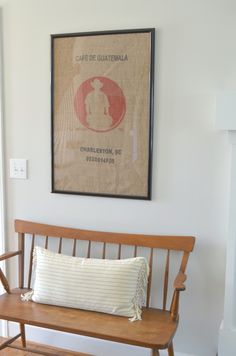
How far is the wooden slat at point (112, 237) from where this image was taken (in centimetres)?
215

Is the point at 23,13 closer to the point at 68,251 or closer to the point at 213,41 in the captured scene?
the point at 213,41

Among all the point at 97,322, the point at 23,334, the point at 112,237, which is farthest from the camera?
the point at 23,334

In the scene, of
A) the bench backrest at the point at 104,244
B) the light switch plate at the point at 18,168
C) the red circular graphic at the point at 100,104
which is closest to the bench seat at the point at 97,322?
the bench backrest at the point at 104,244

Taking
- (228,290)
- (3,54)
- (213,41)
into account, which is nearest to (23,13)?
(3,54)

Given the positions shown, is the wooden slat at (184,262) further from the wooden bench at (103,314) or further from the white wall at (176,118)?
the white wall at (176,118)

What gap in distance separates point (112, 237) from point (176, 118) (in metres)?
0.79

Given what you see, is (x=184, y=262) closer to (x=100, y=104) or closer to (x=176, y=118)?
(x=176, y=118)

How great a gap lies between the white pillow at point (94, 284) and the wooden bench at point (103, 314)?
0.05m

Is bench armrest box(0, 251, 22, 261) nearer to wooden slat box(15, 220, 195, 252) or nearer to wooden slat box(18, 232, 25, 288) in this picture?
wooden slat box(18, 232, 25, 288)

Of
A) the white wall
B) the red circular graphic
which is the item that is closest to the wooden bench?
the white wall

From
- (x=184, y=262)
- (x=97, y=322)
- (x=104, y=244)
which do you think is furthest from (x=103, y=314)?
(x=184, y=262)

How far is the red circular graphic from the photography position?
2.27 m

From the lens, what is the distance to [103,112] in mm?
2305

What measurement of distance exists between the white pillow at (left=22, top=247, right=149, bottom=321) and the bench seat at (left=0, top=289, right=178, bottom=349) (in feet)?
0.16
